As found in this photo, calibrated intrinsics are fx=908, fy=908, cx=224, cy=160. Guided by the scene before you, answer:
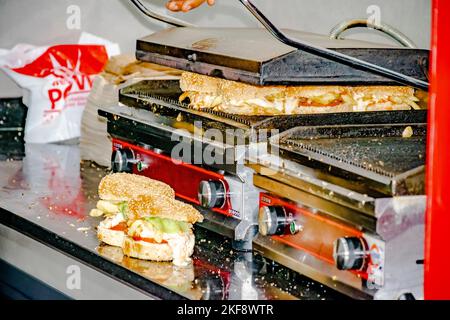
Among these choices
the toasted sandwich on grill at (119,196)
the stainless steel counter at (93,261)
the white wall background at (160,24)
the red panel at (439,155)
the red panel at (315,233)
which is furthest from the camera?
the white wall background at (160,24)

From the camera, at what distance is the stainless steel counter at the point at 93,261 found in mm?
2359

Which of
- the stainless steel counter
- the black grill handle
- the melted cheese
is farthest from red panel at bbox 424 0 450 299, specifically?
the melted cheese

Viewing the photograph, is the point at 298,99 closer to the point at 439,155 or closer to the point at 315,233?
the point at 315,233

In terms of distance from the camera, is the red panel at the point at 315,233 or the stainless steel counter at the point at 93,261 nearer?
the red panel at the point at 315,233

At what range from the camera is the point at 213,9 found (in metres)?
4.78

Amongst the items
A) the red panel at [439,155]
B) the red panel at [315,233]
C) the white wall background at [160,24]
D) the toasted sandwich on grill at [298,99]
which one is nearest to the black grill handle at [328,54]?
the toasted sandwich on grill at [298,99]

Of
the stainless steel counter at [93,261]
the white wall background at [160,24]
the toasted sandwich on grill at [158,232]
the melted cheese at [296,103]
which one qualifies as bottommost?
the stainless steel counter at [93,261]

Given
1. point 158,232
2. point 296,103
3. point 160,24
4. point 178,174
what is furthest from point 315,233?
point 160,24

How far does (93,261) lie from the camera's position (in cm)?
260

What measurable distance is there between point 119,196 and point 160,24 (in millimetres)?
2178

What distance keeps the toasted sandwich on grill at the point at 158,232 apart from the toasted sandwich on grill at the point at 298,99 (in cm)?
43

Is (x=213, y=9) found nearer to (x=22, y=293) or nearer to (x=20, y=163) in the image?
(x=20, y=163)

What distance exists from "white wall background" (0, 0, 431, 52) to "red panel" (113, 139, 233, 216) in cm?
151

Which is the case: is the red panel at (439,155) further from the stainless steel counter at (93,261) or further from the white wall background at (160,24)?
the white wall background at (160,24)
